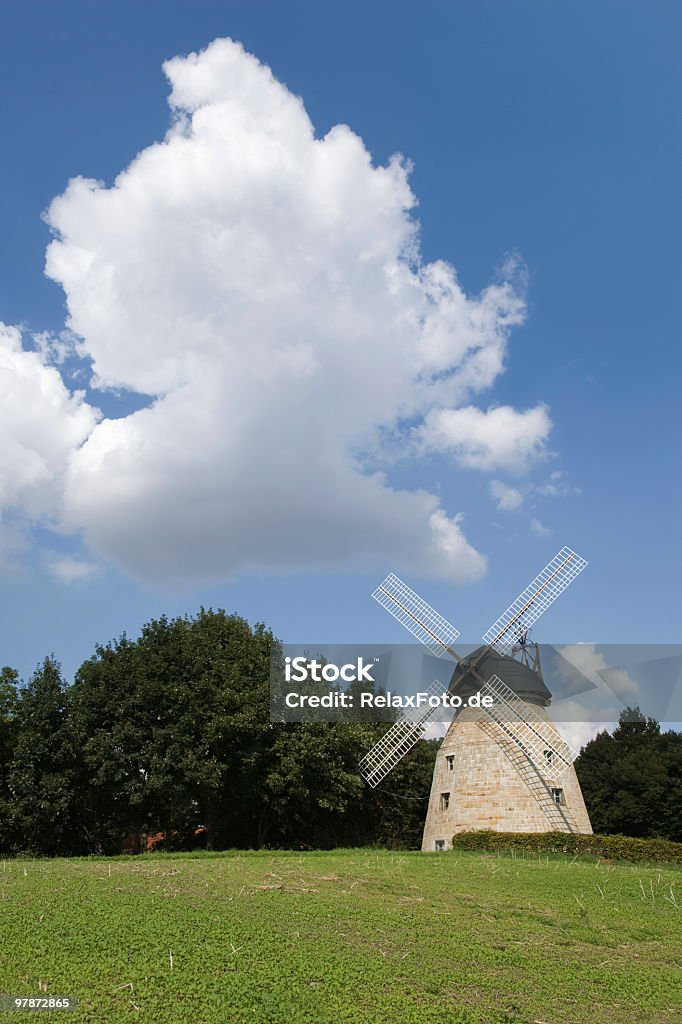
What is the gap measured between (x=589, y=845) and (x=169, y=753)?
17066 mm

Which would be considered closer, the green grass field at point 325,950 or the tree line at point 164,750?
the green grass field at point 325,950

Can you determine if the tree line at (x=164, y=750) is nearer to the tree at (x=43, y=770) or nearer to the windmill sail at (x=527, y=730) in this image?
the tree at (x=43, y=770)

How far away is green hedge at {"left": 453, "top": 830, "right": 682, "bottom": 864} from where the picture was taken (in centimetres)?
2820

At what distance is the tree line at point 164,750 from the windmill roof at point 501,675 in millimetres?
7675

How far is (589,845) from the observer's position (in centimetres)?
2859

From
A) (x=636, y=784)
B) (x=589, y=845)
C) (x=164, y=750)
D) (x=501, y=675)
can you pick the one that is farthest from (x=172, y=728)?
(x=636, y=784)

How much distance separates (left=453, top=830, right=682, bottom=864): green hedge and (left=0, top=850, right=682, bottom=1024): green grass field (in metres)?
11.2

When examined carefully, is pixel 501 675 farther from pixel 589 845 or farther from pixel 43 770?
pixel 43 770

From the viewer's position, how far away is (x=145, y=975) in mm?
9992

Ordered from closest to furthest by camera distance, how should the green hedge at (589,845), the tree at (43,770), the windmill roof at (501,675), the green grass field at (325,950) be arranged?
the green grass field at (325,950), the green hedge at (589,845), the tree at (43,770), the windmill roof at (501,675)

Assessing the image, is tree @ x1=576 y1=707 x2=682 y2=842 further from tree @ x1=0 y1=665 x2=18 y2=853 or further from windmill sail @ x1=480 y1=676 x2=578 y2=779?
tree @ x1=0 y1=665 x2=18 y2=853

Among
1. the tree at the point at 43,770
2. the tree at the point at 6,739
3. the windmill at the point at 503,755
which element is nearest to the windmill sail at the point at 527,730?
the windmill at the point at 503,755

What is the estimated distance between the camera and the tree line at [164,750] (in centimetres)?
3194

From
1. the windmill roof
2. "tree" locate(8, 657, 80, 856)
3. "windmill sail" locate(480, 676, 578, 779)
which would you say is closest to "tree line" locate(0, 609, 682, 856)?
"tree" locate(8, 657, 80, 856)
